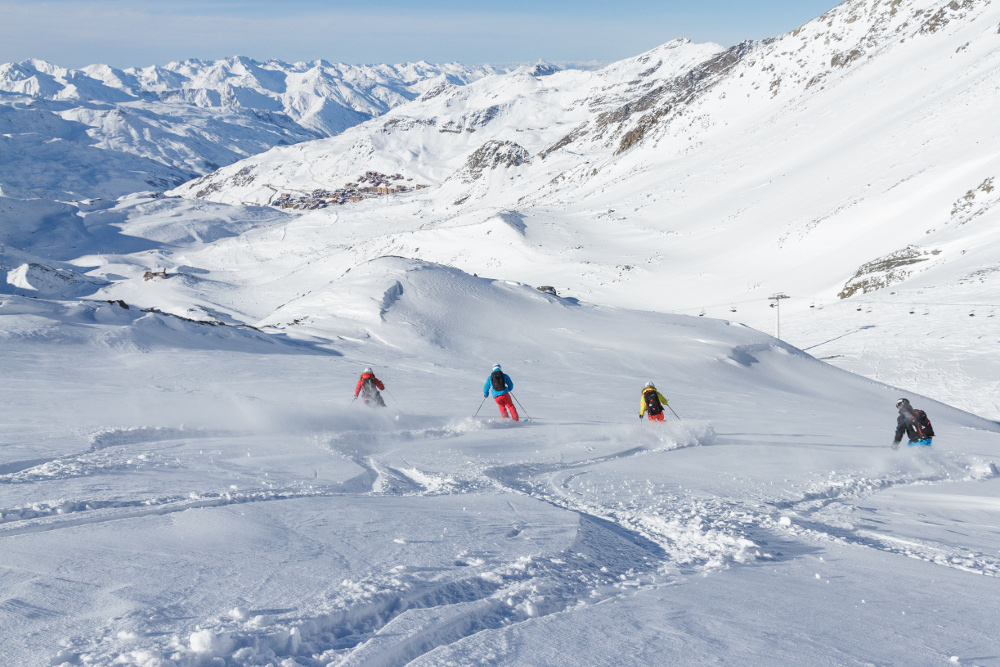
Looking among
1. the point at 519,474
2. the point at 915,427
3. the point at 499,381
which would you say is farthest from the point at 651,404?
the point at 915,427

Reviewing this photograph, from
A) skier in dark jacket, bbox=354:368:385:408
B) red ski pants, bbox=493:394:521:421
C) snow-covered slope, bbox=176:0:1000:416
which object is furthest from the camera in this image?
snow-covered slope, bbox=176:0:1000:416

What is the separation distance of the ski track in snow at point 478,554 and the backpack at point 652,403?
231cm

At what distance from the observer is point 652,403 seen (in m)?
12.7

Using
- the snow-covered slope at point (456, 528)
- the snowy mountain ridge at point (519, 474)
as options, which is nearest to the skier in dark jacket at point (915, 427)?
the snowy mountain ridge at point (519, 474)

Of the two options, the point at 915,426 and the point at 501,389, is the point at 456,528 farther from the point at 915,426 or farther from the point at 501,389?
the point at 915,426

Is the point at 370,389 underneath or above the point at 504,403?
underneath

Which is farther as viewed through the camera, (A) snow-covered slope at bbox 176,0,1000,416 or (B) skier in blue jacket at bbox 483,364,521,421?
(A) snow-covered slope at bbox 176,0,1000,416

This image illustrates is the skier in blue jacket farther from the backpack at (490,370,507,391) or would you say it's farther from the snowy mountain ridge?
the snowy mountain ridge

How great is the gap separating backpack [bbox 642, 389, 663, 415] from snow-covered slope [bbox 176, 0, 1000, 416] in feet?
54.9

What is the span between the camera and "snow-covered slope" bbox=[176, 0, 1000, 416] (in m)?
33.6

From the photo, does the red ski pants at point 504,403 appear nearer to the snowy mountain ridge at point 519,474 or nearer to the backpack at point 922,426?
the snowy mountain ridge at point 519,474

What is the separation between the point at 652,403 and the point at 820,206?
4822 cm

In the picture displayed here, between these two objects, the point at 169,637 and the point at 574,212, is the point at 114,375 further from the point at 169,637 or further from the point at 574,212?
the point at 574,212

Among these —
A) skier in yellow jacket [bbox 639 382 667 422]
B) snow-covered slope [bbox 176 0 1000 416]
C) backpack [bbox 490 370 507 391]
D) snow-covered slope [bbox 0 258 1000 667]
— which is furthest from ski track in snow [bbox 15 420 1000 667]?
snow-covered slope [bbox 176 0 1000 416]
